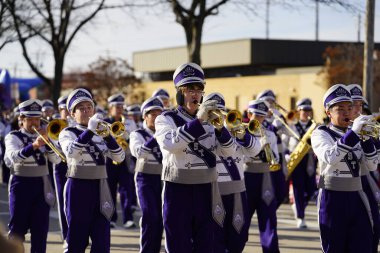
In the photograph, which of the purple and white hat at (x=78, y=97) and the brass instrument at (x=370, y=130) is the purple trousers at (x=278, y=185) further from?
the brass instrument at (x=370, y=130)

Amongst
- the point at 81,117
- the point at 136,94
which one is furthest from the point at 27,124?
the point at 136,94

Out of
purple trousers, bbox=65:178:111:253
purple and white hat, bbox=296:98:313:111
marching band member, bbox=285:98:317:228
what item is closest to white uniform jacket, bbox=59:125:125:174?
purple trousers, bbox=65:178:111:253

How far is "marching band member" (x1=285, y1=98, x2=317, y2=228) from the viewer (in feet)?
47.0

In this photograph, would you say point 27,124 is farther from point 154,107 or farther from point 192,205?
point 192,205

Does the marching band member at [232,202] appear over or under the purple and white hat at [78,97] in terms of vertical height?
under

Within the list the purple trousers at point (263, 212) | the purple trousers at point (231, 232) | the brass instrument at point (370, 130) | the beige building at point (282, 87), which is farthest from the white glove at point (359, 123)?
the beige building at point (282, 87)

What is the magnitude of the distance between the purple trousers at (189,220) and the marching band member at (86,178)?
1.48m

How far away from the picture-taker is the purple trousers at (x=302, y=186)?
47.0 ft

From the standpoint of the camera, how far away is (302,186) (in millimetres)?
14742

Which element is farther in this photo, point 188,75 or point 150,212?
point 150,212

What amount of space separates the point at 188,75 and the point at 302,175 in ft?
25.8

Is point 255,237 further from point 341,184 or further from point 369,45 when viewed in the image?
point 369,45

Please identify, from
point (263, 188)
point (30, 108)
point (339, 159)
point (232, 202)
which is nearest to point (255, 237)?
point (263, 188)

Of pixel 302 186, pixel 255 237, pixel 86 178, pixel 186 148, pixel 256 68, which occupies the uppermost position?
pixel 256 68
